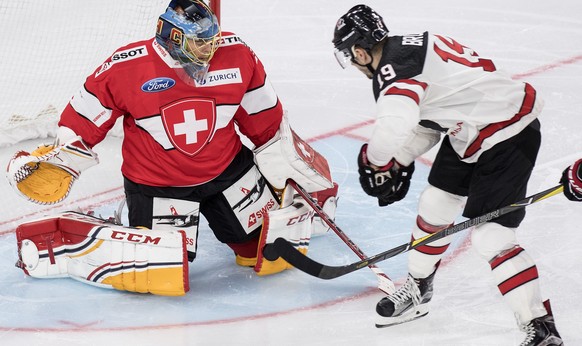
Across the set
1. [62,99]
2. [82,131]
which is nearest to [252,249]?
[82,131]

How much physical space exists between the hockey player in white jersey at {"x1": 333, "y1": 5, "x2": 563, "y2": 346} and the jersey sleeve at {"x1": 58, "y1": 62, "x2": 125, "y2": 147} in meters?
0.84

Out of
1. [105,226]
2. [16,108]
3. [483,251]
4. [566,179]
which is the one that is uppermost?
[566,179]

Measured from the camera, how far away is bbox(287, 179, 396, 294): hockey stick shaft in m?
3.23

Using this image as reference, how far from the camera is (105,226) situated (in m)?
3.32

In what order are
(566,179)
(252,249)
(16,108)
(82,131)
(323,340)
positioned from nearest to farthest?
(566,179)
(323,340)
(82,131)
(252,249)
(16,108)

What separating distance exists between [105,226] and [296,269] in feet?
2.16

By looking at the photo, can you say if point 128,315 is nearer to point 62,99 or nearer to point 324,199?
point 324,199

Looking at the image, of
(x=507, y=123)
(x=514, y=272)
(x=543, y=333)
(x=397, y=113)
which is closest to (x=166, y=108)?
(x=397, y=113)

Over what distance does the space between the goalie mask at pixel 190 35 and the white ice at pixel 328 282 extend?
737 mm

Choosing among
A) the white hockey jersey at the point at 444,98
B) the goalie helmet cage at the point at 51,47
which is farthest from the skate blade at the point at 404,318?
the goalie helmet cage at the point at 51,47

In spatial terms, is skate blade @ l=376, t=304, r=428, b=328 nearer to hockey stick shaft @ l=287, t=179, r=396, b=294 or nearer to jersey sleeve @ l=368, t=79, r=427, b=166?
hockey stick shaft @ l=287, t=179, r=396, b=294

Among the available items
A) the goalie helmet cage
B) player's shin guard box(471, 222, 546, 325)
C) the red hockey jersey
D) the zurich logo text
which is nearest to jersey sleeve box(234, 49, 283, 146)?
the red hockey jersey

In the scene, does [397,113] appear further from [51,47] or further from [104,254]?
[51,47]

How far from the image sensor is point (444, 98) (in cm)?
280
